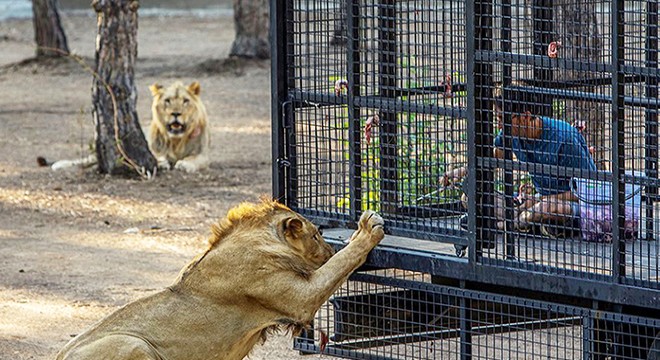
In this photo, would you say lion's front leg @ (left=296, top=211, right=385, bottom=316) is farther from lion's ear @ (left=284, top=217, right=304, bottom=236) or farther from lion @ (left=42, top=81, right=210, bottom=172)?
lion @ (left=42, top=81, right=210, bottom=172)

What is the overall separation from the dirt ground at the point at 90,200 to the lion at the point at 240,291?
55.4 inches

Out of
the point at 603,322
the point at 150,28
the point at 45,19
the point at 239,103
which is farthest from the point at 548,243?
the point at 150,28

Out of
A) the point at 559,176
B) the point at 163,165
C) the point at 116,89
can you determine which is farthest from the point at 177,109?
the point at 559,176

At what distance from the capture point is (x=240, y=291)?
242 inches

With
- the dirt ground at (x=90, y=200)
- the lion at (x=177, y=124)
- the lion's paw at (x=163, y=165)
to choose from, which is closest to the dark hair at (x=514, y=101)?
the dirt ground at (x=90, y=200)

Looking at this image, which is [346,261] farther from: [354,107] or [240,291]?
[354,107]

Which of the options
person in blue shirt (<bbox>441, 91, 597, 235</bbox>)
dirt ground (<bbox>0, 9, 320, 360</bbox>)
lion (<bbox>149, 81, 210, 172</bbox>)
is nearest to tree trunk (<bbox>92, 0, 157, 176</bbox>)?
dirt ground (<bbox>0, 9, 320, 360</bbox>)

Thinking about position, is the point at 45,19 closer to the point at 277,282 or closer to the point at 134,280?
the point at 134,280

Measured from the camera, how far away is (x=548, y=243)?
600 cm

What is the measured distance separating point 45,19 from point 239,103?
451 cm

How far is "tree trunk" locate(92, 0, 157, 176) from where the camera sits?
40.6 ft

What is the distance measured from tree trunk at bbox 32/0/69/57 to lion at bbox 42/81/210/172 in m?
6.21

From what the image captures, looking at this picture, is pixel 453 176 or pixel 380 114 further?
pixel 380 114

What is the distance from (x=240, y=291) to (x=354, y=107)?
1.08 metres
